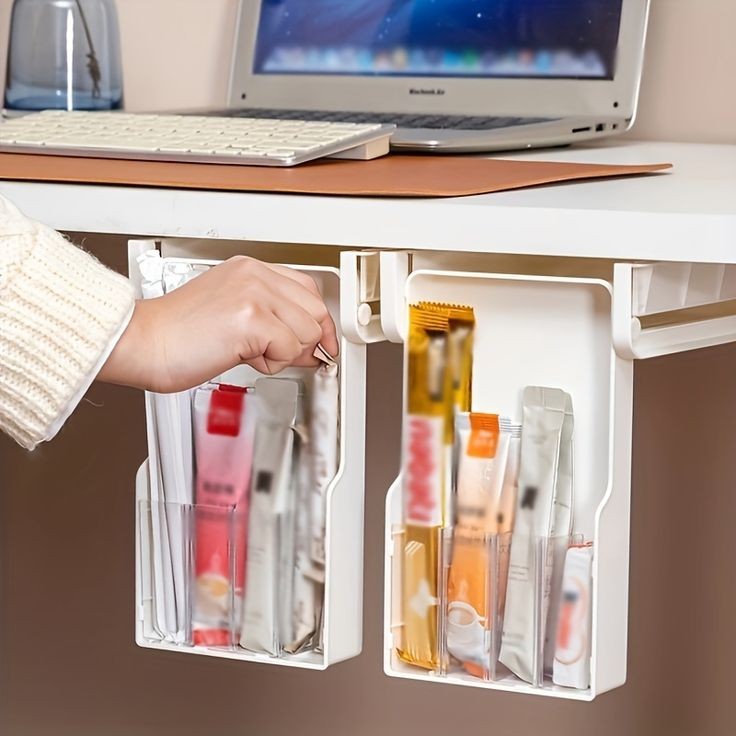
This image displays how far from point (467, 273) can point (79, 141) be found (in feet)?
1.12

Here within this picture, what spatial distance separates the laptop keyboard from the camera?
1150mm

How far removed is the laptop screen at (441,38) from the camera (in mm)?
1225

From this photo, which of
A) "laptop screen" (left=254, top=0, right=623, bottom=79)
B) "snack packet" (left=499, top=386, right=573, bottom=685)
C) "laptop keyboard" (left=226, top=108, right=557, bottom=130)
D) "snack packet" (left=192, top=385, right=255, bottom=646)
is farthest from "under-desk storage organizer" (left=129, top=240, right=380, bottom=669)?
"laptop screen" (left=254, top=0, right=623, bottom=79)

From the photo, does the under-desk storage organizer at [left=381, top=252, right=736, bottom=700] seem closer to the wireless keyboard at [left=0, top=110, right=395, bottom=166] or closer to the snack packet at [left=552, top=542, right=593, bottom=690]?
the snack packet at [left=552, top=542, right=593, bottom=690]

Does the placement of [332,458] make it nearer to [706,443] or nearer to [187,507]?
[187,507]

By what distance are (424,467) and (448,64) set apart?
57 centimetres

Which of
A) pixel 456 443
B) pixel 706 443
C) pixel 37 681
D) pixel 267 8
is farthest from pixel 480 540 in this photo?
pixel 37 681

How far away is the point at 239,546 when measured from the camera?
0.89 meters

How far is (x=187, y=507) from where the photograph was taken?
0.90 m

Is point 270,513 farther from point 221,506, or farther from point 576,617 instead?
point 576,617

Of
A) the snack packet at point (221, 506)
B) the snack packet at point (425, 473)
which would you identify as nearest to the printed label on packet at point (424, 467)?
the snack packet at point (425, 473)

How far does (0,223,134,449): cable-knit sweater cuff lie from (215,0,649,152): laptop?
1.48 feet

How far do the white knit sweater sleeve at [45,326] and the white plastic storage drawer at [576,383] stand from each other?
20 centimetres

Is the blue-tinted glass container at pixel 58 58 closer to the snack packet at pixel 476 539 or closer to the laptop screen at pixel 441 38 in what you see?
the laptop screen at pixel 441 38
